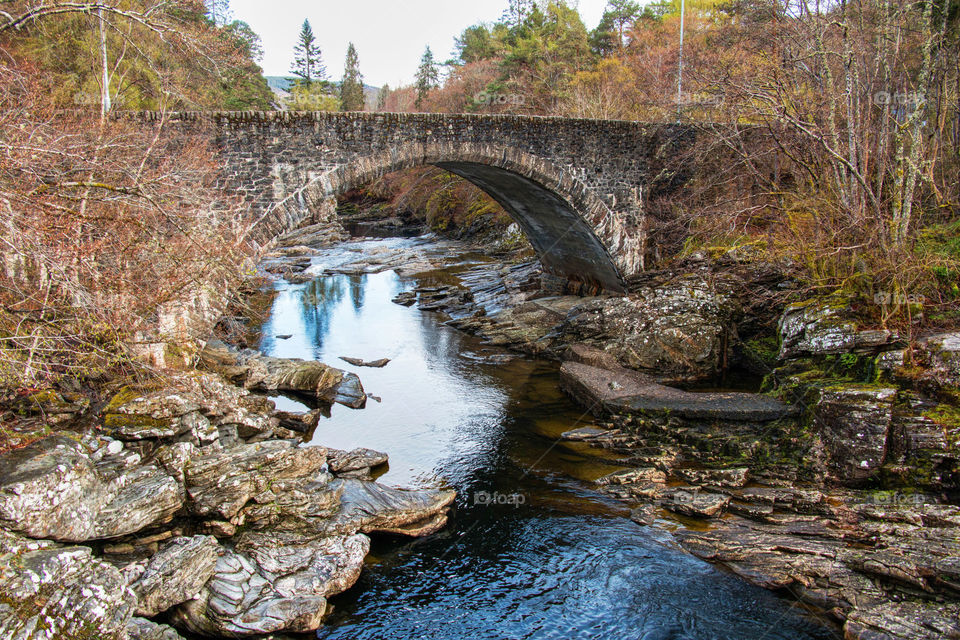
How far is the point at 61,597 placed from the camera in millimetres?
5195

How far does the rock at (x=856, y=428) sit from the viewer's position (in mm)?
8109

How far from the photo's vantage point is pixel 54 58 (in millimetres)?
17297

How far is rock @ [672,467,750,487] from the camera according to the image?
8406 millimetres

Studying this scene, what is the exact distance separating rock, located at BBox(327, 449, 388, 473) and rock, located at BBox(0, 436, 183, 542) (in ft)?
8.40

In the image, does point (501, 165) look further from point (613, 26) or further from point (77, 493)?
point (613, 26)

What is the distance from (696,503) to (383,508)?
3971mm

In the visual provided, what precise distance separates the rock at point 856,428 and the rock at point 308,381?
7.96 meters

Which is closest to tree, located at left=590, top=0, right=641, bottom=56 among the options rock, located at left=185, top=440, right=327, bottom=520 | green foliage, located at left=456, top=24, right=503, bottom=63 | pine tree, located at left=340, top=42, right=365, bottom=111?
green foliage, located at left=456, top=24, right=503, bottom=63

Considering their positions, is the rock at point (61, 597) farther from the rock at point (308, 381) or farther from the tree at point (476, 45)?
the tree at point (476, 45)

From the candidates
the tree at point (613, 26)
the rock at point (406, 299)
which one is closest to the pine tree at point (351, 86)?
the tree at point (613, 26)

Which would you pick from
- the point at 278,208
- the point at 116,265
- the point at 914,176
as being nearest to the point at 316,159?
the point at 278,208

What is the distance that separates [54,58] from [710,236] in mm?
18317

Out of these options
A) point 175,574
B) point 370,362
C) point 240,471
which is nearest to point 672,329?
point 370,362

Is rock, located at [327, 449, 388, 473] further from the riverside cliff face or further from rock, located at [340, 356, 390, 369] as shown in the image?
rock, located at [340, 356, 390, 369]
